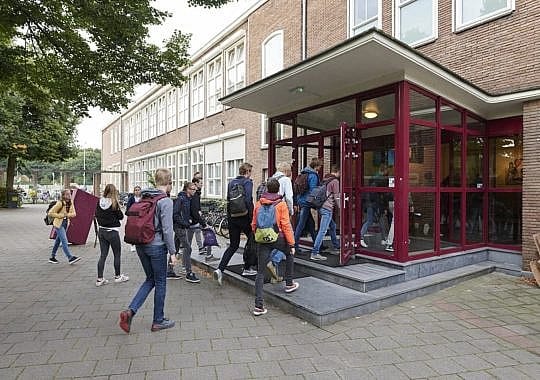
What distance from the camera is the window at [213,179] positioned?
19.8 meters

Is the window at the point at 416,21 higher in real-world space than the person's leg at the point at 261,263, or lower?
higher

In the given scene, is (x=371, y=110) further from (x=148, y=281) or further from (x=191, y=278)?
(x=148, y=281)

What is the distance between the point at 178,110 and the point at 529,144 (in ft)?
69.3

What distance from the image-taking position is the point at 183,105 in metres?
24.4

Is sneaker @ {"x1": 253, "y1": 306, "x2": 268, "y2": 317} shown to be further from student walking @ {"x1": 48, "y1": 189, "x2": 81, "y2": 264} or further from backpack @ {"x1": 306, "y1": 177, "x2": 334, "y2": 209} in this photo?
student walking @ {"x1": 48, "y1": 189, "x2": 81, "y2": 264}

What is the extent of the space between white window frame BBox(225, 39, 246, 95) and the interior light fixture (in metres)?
11.5

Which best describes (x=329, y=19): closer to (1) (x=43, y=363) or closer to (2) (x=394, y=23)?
(2) (x=394, y=23)

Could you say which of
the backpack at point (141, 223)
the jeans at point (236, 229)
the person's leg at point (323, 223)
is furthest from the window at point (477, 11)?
the backpack at point (141, 223)

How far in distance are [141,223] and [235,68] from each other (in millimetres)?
15285

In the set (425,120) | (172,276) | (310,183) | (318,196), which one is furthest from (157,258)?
(425,120)

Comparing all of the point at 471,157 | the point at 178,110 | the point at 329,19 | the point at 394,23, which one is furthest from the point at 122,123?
the point at 471,157

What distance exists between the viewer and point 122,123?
39812mm

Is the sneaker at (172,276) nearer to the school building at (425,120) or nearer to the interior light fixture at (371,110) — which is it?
the school building at (425,120)

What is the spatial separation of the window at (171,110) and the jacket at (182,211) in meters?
19.6
